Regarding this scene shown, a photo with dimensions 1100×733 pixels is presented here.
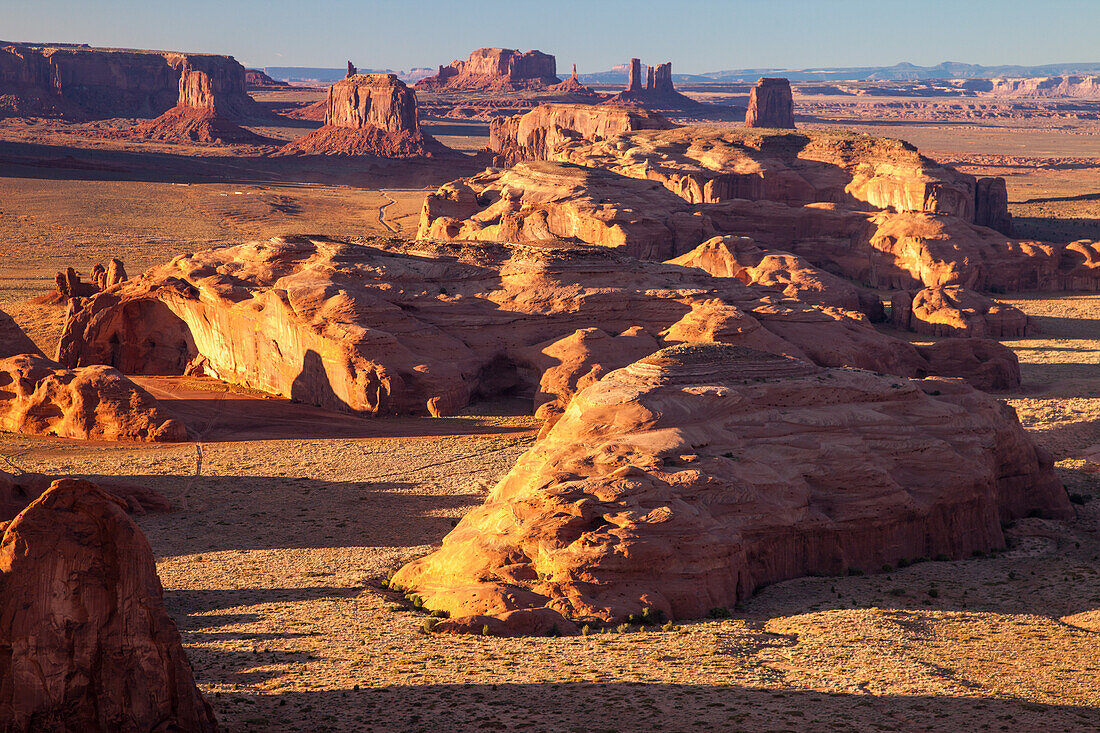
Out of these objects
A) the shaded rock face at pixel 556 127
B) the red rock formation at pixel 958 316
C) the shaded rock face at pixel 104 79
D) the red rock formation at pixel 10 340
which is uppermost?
the shaded rock face at pixel 104 79

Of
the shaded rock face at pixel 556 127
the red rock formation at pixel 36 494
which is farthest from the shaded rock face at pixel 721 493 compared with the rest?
the shaded rock face at pixel 556 127

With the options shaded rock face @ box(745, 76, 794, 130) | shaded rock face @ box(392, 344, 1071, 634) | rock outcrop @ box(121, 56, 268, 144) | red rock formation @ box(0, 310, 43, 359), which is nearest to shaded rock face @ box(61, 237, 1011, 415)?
red rock formation @ box(0, 310, 43, 359)

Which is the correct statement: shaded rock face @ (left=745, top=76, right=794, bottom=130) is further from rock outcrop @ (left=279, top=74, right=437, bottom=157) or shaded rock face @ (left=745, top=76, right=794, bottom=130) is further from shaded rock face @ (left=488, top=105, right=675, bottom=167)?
rock outcrop @ (left=279, top=74, right=437, bottom=157)

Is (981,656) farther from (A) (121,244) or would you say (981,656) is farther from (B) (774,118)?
(B) (774,118)

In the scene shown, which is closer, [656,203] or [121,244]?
[656,203]

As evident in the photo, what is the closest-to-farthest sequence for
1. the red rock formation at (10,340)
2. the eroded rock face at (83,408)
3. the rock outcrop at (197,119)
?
the eroded rock face at (83,408) < the red rock formation at (10,340) < the rock outcrop at (197,119)

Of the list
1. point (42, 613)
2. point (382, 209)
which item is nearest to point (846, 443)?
point (42, 613)

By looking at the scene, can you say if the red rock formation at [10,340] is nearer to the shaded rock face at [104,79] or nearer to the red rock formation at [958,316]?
the red rock formation at [958,316]
